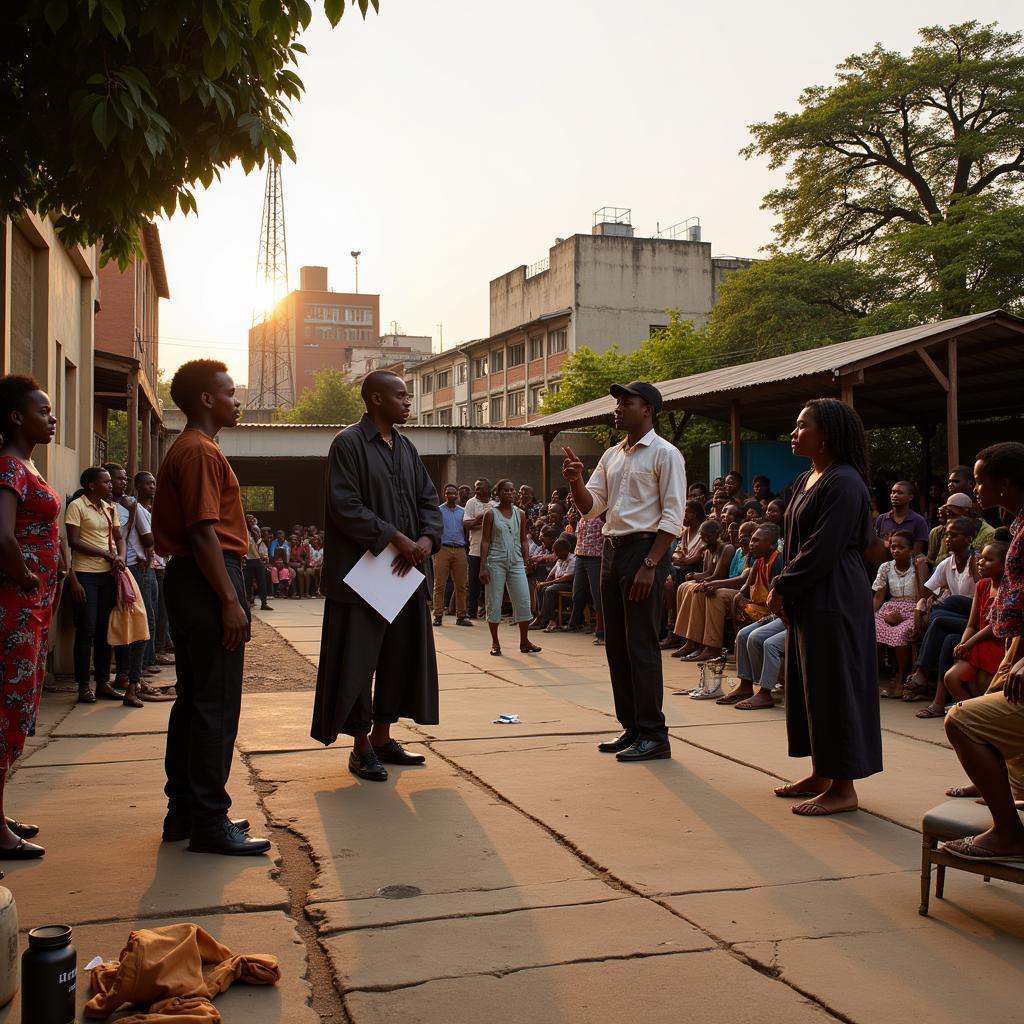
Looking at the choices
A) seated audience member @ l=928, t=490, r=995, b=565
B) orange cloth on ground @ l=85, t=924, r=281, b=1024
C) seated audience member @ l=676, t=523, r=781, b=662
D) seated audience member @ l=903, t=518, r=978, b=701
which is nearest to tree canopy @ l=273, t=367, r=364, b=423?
seated audience member @ l=676, t=523, r=781, b=662

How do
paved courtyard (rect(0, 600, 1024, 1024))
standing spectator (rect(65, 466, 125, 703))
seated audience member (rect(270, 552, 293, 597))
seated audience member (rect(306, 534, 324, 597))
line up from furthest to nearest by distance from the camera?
seated audience member (rect(306, 534, 324, 597)) < seated audience member (rect(270, 552, 293, 597)) < standing spectator (rect(65, 466, 125, 703)) < paved courtyard (rect(0, 600, 1024, 1024))

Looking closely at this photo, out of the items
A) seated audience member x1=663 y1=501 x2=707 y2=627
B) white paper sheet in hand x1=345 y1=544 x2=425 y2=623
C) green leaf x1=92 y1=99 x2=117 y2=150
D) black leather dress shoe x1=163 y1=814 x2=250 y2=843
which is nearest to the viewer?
green leaf x1=92 y1=99 x2=117 y2=150

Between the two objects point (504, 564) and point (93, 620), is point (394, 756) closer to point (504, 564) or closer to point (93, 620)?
point (93, 620)

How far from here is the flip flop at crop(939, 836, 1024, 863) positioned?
3.48m

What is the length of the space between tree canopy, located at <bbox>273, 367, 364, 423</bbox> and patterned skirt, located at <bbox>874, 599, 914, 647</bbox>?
173ft

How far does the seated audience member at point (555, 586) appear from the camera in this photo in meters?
14.2

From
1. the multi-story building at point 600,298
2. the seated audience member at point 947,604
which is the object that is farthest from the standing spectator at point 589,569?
the multi-story building at point 600,298

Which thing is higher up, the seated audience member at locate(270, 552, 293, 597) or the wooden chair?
the wooden chair

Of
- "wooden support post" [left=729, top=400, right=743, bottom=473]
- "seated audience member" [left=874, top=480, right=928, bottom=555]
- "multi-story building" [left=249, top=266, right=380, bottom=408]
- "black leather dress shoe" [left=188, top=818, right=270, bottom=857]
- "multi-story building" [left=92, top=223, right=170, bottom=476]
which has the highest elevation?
"multi-story building" [left=249, top=266, right=380, bottom=408]

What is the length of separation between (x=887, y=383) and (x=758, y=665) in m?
10.4

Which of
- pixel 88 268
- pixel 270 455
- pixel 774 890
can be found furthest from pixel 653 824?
pixel 270 455

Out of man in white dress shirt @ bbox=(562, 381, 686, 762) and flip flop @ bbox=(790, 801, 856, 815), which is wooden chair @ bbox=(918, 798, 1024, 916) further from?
man in white dress shirt @ bbox=(562, 381, 686, 762)

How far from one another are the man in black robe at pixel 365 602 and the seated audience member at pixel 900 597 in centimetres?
435

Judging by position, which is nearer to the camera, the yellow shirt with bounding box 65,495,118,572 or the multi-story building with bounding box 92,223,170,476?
the yellow shirt with bounding box 65,495,118,572
